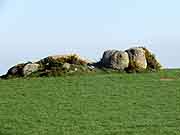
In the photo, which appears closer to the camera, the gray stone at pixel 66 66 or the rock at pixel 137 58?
the gray stone at pixel 66 66

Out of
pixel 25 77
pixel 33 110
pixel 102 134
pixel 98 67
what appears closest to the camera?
pixel 102 134

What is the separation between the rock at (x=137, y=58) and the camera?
27.9 meters

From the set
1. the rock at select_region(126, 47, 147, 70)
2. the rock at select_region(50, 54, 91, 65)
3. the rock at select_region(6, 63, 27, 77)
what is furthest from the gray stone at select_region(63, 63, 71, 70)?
the rock at select_region(126, 47, 147, 70)

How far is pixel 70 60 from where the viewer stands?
28234 mm

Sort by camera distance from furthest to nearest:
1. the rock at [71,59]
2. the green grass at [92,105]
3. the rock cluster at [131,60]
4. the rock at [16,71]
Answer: the rock at [71,59]
the rock cluster at [131,60]
the rock at [16,71]
the green grass at [92,105]

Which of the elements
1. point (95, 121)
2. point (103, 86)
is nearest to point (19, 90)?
point (103, 86)

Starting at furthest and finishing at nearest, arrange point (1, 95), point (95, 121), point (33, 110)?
point (1, 95), point (33, 110), point (95, 121)

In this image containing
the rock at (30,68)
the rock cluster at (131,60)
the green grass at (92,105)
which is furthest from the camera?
the rock cluster at (131,60)

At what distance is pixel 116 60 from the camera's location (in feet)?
91.8

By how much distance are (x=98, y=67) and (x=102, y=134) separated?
15.9 m

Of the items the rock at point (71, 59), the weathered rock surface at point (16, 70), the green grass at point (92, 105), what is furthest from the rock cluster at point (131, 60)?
the weathered rock surface at point (16, 70)

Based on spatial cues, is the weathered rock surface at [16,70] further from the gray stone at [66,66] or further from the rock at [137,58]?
the rock at [137,58]

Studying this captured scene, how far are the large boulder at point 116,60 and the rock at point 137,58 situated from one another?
1.03ft

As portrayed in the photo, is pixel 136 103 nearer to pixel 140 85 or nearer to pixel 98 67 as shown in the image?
pixel 140 85
